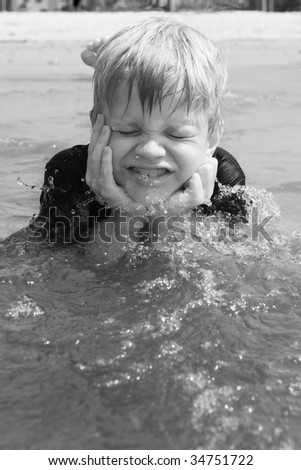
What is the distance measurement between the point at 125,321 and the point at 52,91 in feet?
20.7

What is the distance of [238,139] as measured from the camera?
6.10m

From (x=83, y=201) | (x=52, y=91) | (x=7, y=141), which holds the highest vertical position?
(x=83, y=201)

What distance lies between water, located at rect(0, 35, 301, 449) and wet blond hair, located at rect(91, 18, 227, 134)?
597mm

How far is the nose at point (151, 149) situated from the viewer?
2939 mm

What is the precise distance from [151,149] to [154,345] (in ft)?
2.91

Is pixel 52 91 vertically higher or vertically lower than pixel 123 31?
lower

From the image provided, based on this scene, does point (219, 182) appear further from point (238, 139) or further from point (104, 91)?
point (238, 139)

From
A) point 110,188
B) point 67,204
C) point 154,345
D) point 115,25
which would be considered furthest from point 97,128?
point 115,25

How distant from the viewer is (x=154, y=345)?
2.32 metres

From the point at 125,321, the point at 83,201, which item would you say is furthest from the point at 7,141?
the point at 125,321

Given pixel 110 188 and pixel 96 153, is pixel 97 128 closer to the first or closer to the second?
pixel 96 153
